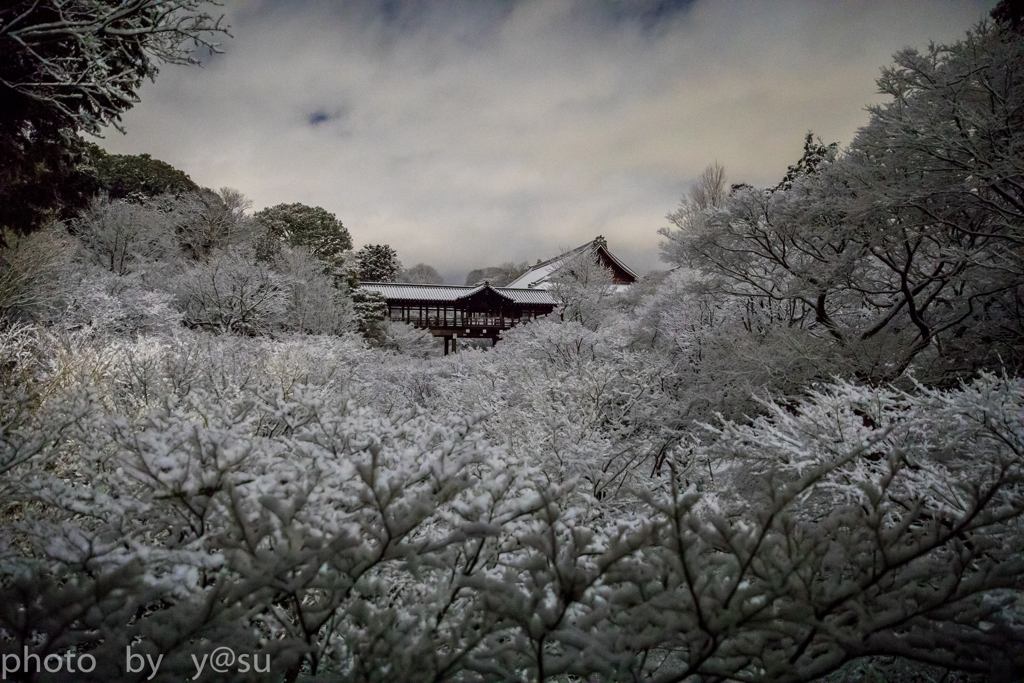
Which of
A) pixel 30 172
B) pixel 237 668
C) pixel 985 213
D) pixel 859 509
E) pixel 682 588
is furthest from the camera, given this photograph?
pixel 30 172

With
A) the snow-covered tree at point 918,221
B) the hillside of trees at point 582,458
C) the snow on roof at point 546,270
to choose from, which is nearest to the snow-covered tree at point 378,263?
the snow on roof at point 546,270

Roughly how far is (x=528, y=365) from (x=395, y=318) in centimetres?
1893

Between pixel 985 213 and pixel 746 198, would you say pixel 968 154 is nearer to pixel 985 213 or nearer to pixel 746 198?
pixel 985 213

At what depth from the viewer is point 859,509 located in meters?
1.60

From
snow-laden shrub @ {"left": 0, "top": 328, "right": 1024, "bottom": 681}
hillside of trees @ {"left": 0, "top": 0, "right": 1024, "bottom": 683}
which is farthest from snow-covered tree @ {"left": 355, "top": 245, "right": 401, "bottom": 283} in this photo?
snow-laden shrub @ {"left": 0, "top": 328, "right": 1024, "bottom": 681}

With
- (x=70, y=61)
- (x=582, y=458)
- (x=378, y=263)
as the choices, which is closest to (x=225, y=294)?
(x=70, y=61)

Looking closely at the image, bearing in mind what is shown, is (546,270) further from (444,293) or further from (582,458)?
(582,458)

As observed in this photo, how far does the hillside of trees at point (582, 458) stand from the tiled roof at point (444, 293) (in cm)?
1246

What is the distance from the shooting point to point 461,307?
100 ft

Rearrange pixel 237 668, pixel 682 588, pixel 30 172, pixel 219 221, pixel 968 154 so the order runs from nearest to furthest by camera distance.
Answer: pixel 237 668 < pixel 682 588 < pixel 968 154 < pixel 30 172 < pixel 219 221

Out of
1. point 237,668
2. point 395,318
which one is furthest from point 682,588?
point 395,318

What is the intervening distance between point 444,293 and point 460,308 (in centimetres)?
200

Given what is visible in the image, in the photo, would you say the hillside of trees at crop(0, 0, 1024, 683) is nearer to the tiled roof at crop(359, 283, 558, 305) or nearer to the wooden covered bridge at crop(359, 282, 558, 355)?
the wooden covered bridge at crop(359, 282, 558, 355)

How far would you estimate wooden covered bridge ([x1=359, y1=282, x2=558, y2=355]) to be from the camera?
98.1 feet
